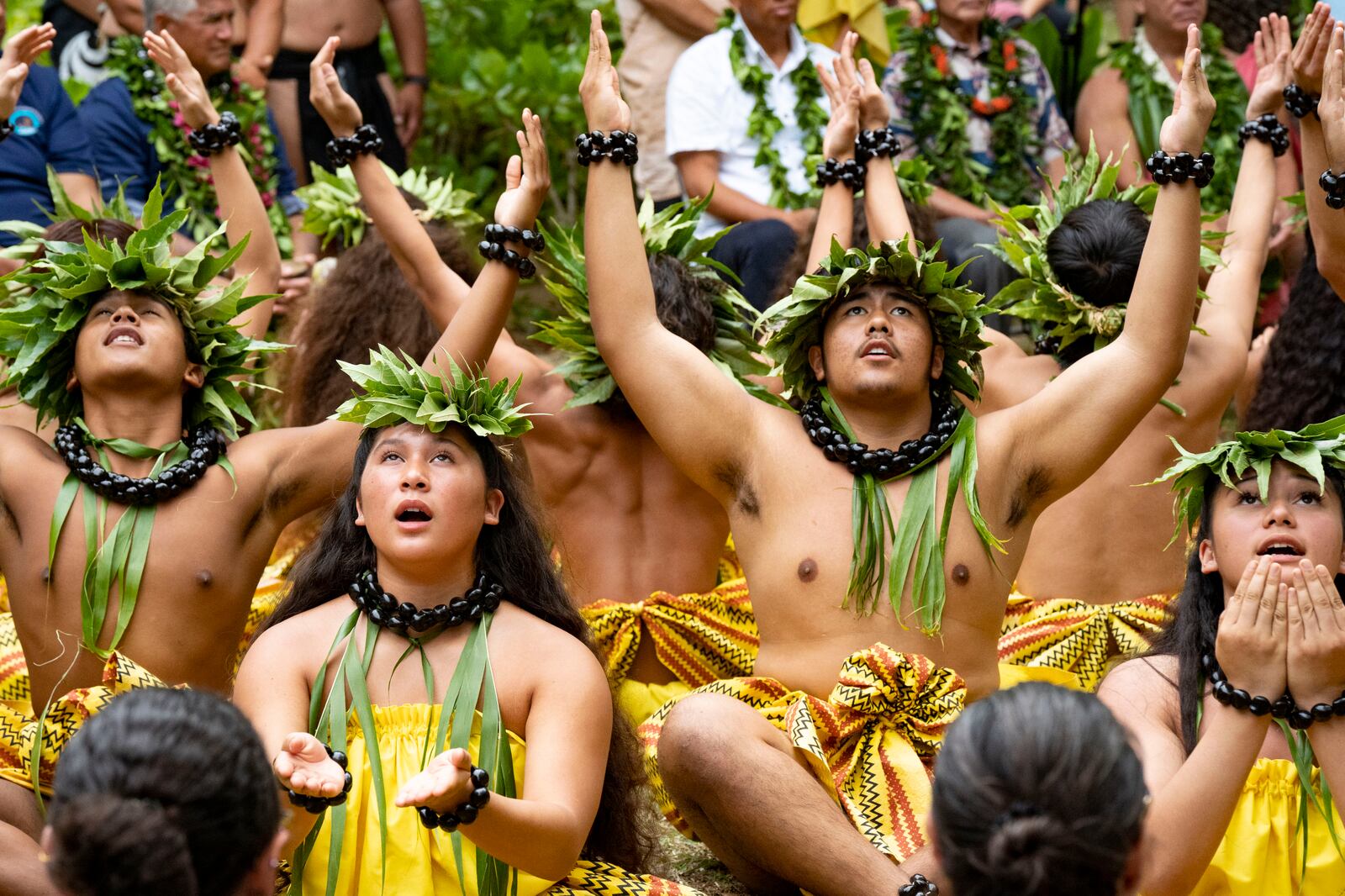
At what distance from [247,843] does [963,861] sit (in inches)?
36.7

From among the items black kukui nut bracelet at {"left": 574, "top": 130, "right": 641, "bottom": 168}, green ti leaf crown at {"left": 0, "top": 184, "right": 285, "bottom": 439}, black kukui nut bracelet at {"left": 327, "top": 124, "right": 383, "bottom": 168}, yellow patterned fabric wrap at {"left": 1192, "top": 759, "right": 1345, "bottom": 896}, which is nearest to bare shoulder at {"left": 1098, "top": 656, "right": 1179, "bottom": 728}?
yellow patterned fabric wrap at {"left": 1192, "top": 759, "right": 1345, "bottom": 896}

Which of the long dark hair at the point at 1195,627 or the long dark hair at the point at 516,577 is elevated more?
the long dark hair at the point at 1195,627

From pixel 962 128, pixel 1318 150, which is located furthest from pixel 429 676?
pixel 962 128

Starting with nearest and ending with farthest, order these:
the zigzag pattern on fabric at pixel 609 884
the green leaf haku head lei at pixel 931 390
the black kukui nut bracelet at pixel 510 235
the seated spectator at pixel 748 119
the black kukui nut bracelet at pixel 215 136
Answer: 1. the zigzag pattern on fabric at pixel 609 884
2. the green leaf haku head lei at pixel 931 390
3. the black kukui nut bracelet at pixel 510 235
4. the black kukui nut bracelet at pixel 215 136
5. the seated spectator at pixel 748 119

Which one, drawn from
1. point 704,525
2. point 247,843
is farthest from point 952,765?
point 704,525

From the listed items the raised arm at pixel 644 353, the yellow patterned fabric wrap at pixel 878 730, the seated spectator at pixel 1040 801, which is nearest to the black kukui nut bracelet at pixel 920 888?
the yellow patterned fabric wrap at pixel 878 730

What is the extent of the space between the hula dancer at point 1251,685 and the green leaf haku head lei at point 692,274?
1.48m

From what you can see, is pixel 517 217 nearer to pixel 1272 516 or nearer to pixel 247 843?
pixel 1272 516

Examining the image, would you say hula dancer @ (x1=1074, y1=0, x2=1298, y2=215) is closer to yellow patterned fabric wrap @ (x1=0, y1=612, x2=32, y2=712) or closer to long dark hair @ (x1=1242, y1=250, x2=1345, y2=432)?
long dark hair @ (x1=1242, y1=250, x2=1345, y2=432)

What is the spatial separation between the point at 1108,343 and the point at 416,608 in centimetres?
227

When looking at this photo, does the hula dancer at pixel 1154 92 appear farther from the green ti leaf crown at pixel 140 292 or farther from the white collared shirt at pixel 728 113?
the green ti leaf crown at pixel 140 292

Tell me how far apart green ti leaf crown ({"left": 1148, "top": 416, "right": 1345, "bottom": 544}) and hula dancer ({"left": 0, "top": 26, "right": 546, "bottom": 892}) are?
1.71 meters

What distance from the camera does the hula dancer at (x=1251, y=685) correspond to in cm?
312

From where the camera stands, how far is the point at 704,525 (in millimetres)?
5004
